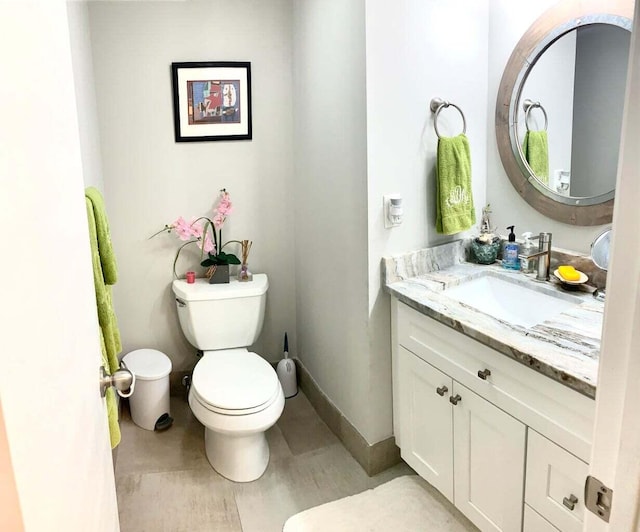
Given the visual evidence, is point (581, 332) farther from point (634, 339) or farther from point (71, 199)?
point (71, 199)

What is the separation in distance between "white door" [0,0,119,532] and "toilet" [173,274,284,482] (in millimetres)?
1056

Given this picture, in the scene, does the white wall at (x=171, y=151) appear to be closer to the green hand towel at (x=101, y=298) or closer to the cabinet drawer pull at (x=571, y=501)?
the green hand towel at (x=101, y=298)

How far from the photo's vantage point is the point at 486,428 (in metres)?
1.73

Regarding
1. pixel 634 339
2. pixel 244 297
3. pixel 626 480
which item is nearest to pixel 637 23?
pixel 634 339

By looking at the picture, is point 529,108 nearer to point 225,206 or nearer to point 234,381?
point 225,206

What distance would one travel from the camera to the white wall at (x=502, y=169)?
6.80 ft

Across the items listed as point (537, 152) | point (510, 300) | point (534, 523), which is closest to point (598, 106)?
point (537, 152)

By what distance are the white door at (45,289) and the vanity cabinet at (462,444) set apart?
115 cm

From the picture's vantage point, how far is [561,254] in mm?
2078

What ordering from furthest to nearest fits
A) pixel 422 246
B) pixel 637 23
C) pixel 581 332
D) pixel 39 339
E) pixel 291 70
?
1. pixel 291 70
2. pixel 422 246
3. pixel 581 332
4. pixel 39 339
5. pixel 637 23

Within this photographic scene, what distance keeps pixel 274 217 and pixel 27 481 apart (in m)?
2.36

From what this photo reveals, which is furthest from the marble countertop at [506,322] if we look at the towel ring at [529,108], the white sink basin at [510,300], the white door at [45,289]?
the white door at [45,289]

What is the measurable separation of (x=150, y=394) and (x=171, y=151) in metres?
1.22

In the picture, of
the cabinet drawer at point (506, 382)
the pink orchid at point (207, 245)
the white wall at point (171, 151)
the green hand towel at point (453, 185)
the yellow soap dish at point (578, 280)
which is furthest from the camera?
the pink orchid at point (207, 245)
